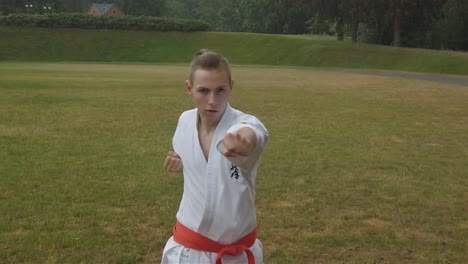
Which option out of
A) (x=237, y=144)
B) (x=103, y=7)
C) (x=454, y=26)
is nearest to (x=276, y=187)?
(x=237, y=144)

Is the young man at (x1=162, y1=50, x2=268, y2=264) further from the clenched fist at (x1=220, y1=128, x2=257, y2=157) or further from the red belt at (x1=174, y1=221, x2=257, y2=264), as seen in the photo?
the clenched fist at (x1=220, y1=128, x2=257, y2=157)

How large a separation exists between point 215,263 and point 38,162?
6.10 meters

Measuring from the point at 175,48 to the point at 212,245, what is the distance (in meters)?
61.9

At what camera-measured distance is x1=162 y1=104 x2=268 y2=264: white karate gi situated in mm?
2326

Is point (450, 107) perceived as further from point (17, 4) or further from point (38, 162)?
point (17, 4)

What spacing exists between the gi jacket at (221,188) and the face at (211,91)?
6 cm

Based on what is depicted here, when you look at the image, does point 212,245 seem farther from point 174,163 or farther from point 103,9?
point 103,9

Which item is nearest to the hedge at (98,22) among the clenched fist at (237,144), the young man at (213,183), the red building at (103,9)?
the red building at (103,9)

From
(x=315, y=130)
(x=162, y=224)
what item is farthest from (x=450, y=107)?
(x=162, y=224)

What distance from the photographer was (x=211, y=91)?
2.38 metres

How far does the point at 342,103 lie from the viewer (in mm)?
16922

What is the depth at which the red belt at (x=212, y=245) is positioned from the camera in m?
2.39

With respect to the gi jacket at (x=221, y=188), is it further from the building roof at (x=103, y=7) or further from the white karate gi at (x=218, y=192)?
the building roof at (x=103, y=7)

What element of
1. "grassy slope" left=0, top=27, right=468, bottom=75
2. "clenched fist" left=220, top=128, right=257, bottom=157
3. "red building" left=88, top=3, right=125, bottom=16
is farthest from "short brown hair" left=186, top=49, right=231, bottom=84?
"red building" left=88, top=3, right=125, bottom=16
